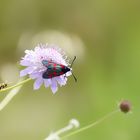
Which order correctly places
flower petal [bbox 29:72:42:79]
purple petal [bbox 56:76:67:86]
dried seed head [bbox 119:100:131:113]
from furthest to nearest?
1. dried seed head [bbox 119:100:131:113]
2. purple petal [bbox 56:76:67:86]
3. flower petal [bbox 29:72:42:79]

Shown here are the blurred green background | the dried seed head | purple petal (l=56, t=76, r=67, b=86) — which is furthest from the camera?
the blurred green background

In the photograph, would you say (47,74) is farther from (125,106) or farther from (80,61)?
(80,61)

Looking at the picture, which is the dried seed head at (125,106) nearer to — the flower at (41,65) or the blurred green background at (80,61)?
the flower at (41,65)

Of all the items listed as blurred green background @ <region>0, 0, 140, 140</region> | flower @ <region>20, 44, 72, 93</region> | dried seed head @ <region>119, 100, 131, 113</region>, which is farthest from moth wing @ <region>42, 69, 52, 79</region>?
blurred green background @ <region>0, 0, 140, 140</region>

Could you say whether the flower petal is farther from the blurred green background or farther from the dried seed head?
the blurred green background

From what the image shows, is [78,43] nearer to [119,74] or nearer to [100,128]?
[119,74]

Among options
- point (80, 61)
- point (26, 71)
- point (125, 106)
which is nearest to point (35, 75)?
point (26, 71)
